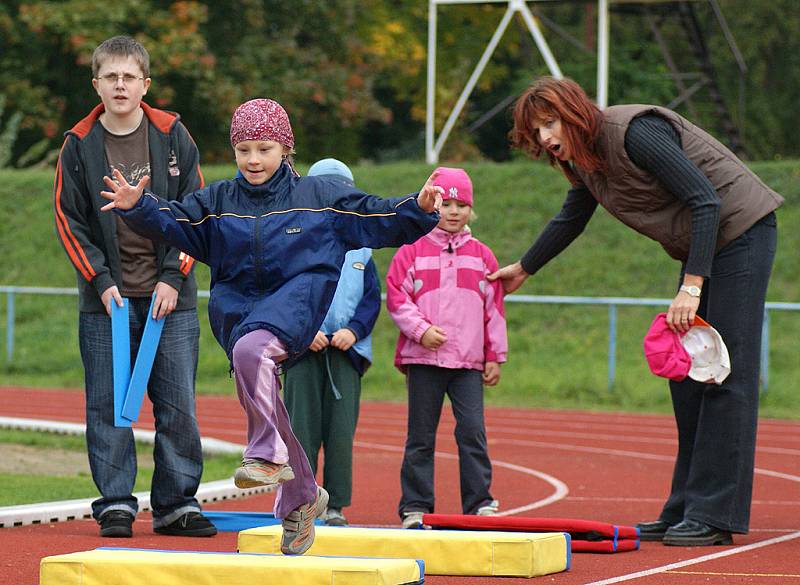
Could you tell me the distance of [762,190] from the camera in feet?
22.5

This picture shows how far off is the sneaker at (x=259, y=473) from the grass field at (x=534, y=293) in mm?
11044

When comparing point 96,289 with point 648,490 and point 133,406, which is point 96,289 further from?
point 648,490

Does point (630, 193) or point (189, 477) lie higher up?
point (630, 193)

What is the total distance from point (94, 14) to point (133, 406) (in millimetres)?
22548

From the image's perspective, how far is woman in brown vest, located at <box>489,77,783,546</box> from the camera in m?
6.66

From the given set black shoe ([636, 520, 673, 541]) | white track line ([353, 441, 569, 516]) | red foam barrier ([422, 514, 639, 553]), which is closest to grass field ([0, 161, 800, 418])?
white track line ([353, 441, 569, 516])

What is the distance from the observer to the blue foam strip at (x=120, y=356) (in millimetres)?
6910

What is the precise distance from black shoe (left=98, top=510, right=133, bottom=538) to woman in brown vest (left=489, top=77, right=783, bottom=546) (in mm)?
2512

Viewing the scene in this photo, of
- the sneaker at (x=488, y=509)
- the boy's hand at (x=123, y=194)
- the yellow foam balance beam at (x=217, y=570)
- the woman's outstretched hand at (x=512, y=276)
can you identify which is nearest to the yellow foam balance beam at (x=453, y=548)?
the yellow foam balance beam at (x=217, y=570)

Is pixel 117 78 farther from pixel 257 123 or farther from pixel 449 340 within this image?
pixel 449 340

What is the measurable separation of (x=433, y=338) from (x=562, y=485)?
105 inches

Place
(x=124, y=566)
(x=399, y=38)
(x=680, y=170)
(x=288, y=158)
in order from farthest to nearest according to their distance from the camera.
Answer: (x=399, y=38)
(x=680, y=170)
(x=288, y=158)
(x=124, y=566)

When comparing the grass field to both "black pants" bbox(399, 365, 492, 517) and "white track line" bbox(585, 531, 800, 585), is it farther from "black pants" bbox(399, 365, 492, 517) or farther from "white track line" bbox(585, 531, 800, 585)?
"white track line" bbox(585, 531, 800, 585)

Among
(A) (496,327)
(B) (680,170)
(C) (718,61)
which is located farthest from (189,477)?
(C) (718,61)
